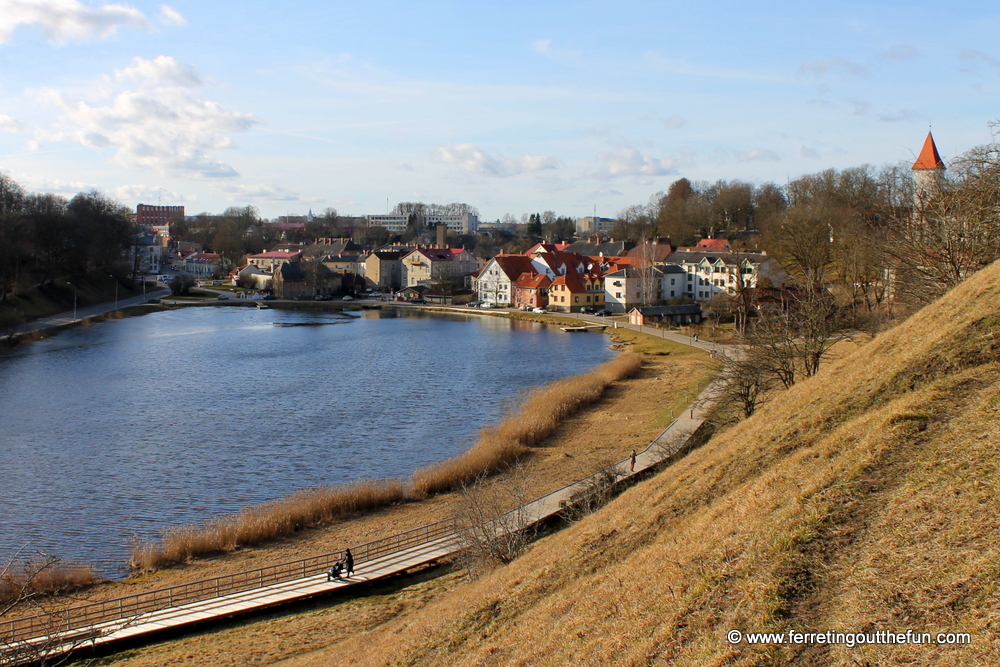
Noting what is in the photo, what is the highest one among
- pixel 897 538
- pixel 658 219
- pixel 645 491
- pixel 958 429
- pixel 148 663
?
pixel 658 219

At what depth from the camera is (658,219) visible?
8619 cm

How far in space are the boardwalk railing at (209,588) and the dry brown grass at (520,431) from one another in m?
2.27

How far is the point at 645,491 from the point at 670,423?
9825 mm

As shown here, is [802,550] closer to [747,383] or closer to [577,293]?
A: [747,383]

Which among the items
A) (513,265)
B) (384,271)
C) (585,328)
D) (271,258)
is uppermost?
(271,258)

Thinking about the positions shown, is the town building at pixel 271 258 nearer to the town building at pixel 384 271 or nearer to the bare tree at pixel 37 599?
the town building at pixel 384 271

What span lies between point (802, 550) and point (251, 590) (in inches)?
349

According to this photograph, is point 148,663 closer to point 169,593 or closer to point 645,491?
point 169,593

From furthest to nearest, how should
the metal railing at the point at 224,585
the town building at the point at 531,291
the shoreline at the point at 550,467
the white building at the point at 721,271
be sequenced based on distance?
the town building at the point at 531,291, the white building at the point at 721,271, the shoreline at the point at 550,467, the metal railing at the point at 224,585

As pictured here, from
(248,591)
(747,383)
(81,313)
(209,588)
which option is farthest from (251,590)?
(81,313)

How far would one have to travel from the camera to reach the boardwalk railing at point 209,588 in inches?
451

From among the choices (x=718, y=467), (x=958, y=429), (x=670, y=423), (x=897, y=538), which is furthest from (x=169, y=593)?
(x=670, y=423)

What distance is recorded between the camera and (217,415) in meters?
25.2

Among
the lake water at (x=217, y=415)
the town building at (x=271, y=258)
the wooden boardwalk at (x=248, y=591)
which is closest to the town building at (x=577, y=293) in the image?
the lake water at (x=217, y=415)
